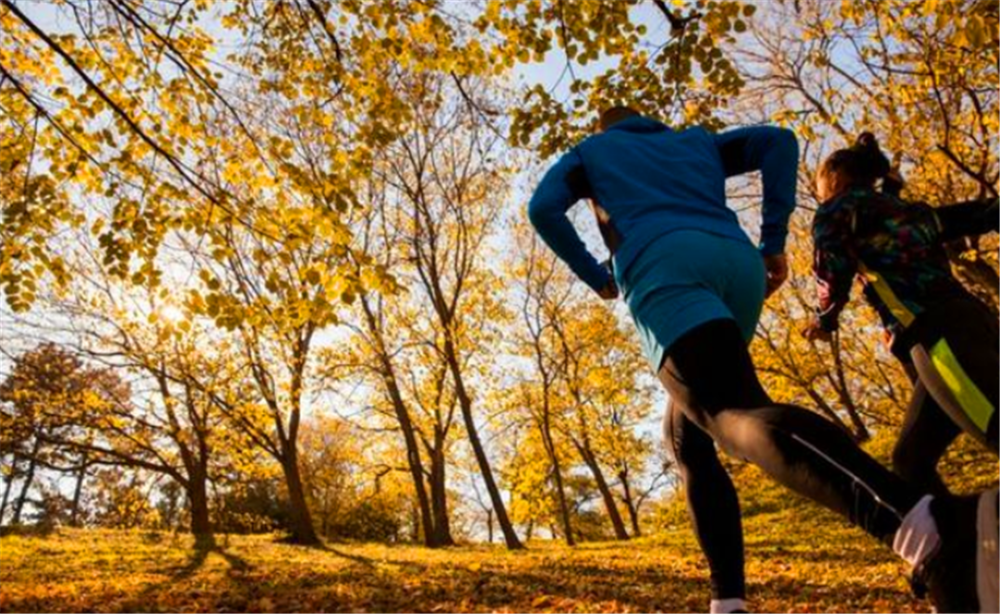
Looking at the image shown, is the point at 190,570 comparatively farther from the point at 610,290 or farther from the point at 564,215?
the point at 564,215

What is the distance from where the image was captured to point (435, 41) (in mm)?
5676

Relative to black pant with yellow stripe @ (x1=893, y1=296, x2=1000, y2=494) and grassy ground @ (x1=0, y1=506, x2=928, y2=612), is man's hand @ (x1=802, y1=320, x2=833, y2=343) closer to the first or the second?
black pant with yellow stripe @ (x1=893, y1=296, x2=1000, y2=494)

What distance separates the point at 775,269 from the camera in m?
2.51

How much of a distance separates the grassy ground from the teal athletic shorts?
4.53m

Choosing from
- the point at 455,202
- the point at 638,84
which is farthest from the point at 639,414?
the point at 638,84

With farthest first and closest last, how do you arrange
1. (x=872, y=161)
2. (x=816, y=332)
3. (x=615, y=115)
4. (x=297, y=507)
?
(x=297, y=507), (x=816, y=332), (x=872, y=161), (x=615, y=115)

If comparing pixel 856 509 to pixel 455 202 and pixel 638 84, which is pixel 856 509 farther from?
pixel 455 202

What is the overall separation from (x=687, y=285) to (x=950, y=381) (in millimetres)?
1143

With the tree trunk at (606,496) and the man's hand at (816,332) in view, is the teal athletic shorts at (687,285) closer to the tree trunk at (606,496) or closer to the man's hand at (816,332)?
the man's hand at (816,332)

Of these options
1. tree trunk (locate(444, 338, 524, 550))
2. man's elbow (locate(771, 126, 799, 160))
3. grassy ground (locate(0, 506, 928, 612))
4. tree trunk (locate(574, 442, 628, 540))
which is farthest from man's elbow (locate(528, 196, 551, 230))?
tree trunk (locate(574, 442, 628, 540))

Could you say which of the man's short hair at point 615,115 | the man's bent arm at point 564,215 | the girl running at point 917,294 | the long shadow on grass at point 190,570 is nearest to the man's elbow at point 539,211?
the man's bent arm at point 564,215

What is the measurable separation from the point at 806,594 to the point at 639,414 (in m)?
27.5

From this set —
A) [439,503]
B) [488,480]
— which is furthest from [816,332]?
[439,503]

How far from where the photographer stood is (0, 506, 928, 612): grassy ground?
6.35m
